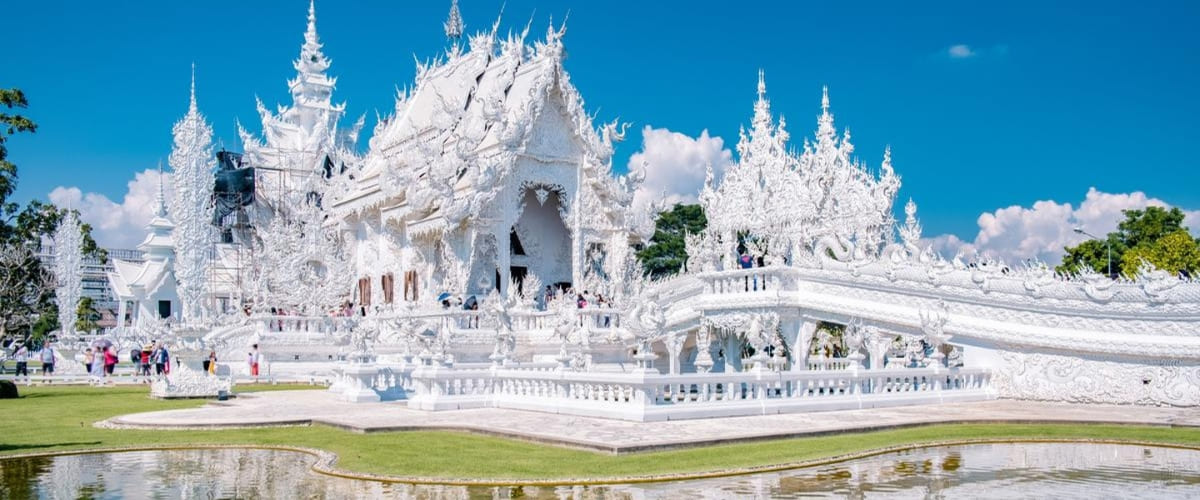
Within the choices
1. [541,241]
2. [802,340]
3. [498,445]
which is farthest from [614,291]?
[498,445]

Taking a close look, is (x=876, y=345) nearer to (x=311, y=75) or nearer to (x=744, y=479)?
(x=744, y=479)

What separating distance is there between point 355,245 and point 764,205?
14719 mm

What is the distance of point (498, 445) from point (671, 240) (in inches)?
1339

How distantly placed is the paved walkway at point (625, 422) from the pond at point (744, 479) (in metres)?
1.76

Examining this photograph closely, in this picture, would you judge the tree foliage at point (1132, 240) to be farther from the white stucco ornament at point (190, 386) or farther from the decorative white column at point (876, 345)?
the white stucco ornament at point (190, 386)

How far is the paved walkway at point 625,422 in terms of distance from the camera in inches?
435

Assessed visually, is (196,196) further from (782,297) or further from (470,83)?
(782,297)

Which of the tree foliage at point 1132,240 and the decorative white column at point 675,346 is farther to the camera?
the tree foliage at point 1132,240

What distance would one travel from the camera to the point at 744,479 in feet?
28.0

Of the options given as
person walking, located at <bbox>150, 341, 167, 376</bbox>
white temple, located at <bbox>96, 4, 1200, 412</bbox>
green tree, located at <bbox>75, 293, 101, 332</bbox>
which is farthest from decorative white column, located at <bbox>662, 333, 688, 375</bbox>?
green tree, located at <bbox>75, 293, 101, 332</bbox>

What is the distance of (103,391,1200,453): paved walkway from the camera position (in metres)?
11.1

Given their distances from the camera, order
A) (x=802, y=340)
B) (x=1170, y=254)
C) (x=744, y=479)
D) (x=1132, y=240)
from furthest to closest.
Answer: (x=1132, y=240), (x=1170, y=254), (x=802, y=340), (x=744, y=479)

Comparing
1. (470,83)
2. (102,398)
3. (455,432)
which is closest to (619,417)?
(455,432)

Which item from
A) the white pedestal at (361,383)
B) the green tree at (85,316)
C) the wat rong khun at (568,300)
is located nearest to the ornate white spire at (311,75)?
the wat rong khun at (568,300)
